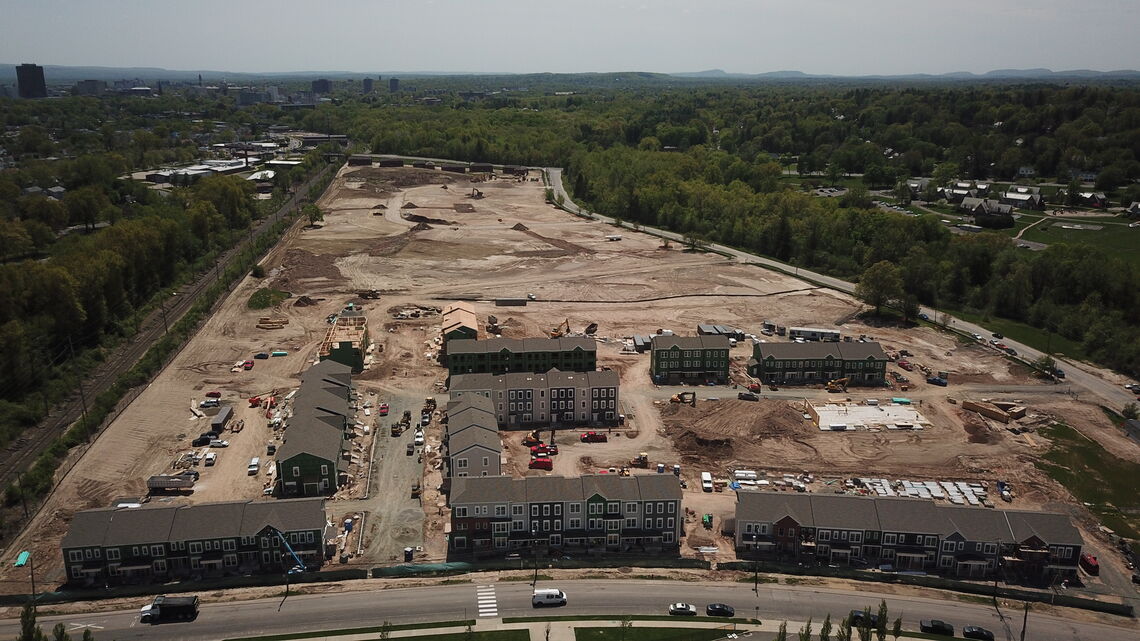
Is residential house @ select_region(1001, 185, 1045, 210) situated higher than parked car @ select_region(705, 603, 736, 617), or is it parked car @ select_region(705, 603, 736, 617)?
residential house @ select_region(1001, 185, 1045, 210)

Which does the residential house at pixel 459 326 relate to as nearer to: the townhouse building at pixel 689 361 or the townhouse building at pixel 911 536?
the townhouse building at pixel 689 361

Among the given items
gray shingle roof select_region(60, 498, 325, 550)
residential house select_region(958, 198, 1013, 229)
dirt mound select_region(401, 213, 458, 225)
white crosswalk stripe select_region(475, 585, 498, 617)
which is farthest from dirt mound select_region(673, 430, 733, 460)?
residential house select_region(958, 198, 1013, 229)

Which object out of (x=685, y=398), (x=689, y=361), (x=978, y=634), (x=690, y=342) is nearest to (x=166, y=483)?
(x=685, y=398)

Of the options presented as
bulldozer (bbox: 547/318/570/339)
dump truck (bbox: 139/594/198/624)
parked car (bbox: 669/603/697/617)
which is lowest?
parked car (bbox: 669/603/697/617)

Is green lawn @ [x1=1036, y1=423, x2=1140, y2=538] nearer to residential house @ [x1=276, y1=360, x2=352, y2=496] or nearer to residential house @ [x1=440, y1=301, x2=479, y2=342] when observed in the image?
residential house @ [x1=440, y1=301, x2=479, y2=342]

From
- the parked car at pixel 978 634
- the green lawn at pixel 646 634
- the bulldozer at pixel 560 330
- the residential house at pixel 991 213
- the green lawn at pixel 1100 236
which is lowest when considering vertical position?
the parked car at pixel 978 634

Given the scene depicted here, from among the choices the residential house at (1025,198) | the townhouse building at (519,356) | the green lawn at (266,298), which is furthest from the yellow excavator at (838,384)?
the residential house at (1025,198)
